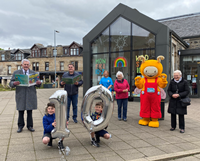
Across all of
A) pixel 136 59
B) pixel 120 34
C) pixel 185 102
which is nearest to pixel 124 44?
pixel 120 34

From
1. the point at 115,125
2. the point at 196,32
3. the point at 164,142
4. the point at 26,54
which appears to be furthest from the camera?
the point at 26,54

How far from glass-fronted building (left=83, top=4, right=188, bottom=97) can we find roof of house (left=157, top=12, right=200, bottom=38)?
5.78m

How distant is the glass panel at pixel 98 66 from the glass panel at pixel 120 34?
79 cm

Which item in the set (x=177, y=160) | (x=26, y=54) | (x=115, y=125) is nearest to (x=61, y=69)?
(x=26, y=54)

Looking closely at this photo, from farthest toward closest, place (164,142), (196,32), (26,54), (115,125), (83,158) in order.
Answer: (26,54), (196,32), (115,125), (164,142), (83,158)

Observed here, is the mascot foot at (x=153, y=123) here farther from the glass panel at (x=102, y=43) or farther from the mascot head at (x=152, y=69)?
the glass panel at (x=102, y=43)

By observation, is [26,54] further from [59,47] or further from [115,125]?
[115,125]

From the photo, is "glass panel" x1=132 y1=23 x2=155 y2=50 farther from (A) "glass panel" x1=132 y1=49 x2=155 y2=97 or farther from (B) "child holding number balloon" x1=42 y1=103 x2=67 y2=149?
(B) "child holding number balloon" x1=42 y1=103 x2=67 y2=149

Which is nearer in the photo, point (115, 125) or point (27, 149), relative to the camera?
point (27, 149)

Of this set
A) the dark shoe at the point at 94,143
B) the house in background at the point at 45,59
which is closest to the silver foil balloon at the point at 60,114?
the dark shoe at the point at 94,143

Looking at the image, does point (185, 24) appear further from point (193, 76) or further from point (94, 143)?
point (94, 143)

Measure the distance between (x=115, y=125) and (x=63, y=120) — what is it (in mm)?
2610

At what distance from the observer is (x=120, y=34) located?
11.3 metres

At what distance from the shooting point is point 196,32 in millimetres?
15148
